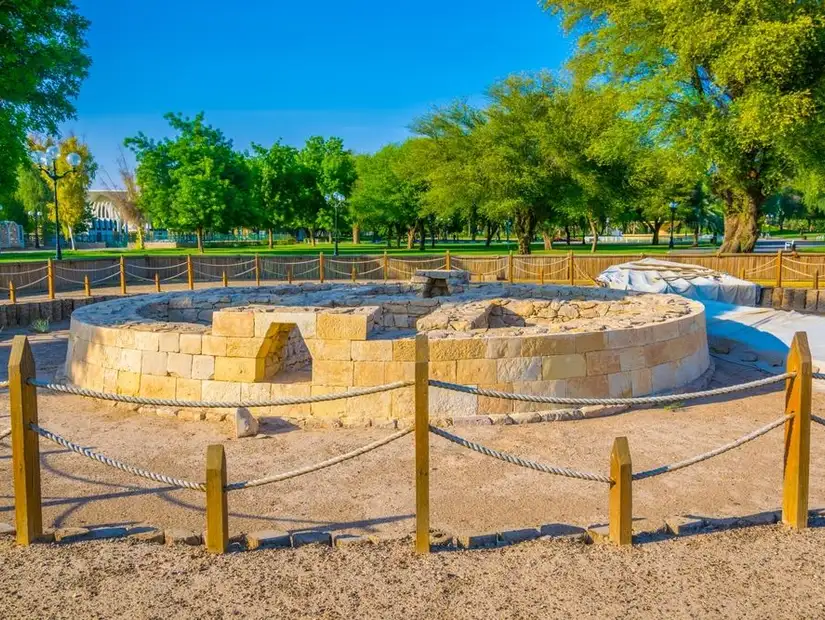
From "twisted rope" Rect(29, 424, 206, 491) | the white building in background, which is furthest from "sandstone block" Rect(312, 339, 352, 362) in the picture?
the white building in background

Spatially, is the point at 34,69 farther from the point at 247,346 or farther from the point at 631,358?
the point at 631,358

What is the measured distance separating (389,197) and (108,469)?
37.2 meters

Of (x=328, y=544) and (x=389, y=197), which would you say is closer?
(x=328, y=544)

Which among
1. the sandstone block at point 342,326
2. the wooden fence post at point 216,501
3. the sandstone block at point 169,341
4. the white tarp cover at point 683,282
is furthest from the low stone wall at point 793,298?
the wooden fence post at point 216,501

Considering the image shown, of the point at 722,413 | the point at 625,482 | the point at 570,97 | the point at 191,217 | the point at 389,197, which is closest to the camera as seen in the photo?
the point at 625,482

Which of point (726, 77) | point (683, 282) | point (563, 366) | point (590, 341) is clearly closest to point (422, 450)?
point (563, 366)

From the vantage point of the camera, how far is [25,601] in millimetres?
3443

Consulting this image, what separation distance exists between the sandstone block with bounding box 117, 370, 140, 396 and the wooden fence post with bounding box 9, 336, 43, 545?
429cm

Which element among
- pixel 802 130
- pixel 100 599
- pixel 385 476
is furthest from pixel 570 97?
pixel 100 599

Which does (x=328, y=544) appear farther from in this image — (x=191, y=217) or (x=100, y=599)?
(x=191, y=217)

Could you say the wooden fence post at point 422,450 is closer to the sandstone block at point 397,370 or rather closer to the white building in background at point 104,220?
the sandstone block at point 397,370

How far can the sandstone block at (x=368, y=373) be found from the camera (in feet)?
24.4

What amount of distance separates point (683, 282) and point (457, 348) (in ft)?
40.2

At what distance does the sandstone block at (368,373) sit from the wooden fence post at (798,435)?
13.9ft
